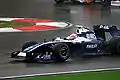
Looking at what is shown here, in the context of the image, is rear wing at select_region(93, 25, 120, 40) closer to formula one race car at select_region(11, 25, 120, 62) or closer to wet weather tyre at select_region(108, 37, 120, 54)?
formula one race car at select_region(11, 25, 120, 62)

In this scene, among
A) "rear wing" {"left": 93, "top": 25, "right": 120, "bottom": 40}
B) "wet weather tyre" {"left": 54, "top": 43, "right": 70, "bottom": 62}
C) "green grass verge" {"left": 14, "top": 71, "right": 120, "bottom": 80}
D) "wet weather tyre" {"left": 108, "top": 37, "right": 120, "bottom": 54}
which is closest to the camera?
"green grass verge" {"left": 14, "top": 71, "right": 120, "bottom": 80}

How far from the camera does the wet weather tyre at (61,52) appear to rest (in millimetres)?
4664

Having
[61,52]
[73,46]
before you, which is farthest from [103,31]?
[61,52]

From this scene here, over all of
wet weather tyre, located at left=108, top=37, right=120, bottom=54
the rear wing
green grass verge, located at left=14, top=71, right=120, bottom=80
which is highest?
the rear wing

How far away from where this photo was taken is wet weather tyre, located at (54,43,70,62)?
4.66 meters

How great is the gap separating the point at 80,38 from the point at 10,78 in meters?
1.61

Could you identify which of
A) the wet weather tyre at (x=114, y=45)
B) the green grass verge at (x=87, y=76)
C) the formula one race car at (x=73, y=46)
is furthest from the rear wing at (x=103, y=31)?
the green grass verge at (x=87, y=76)

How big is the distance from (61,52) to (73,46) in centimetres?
37

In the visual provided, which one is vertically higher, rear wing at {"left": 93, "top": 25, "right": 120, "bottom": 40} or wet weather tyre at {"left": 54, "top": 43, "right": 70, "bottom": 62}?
rear wing at {"left": 93, "top": 25, "right": 120, "bottom": 40}

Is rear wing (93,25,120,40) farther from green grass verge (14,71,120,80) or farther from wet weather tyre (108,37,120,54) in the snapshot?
green grass verge (14,71,120,80)

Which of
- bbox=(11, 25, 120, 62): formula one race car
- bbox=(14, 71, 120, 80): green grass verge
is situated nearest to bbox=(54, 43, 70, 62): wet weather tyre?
bbox=(11, 25, 120, 62): formula one race car

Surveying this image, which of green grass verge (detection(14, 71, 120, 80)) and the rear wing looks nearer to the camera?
green grass verge (detection(14, 71, 120, 80))

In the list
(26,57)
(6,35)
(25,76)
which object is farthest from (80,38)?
(6,35)

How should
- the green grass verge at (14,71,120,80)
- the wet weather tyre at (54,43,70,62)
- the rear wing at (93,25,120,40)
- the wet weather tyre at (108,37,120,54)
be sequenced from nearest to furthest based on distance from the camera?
the green grass verge at (14,71,120,80) → the wet weather tyre at (54,43,70,62) → the wet weather tyre at (108,37,120,54) → the rear wing at (93,25,120,40)
